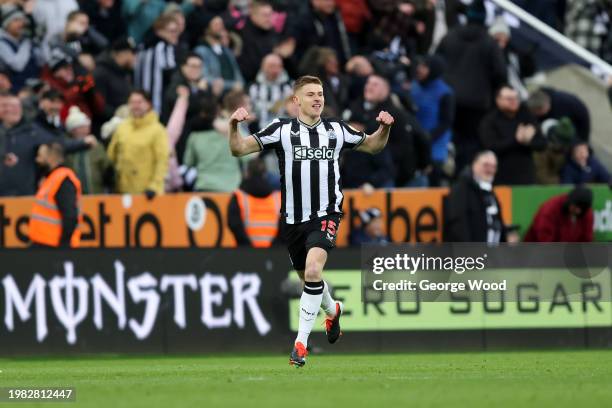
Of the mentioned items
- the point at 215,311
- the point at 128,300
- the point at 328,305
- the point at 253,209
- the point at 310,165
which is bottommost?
the point at 215,311

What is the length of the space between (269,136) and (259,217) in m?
5.07

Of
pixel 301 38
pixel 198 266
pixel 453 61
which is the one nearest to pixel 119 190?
pixel 198 266

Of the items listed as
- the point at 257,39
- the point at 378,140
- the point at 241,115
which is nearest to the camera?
the point at 241,115

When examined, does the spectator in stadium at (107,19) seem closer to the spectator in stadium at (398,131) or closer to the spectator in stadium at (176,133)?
the spectator in stadium at (176,133)

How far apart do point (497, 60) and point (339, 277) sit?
188 inches

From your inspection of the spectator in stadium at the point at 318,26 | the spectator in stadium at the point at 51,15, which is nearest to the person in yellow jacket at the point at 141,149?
the spectator in stadium at the point at 51,15

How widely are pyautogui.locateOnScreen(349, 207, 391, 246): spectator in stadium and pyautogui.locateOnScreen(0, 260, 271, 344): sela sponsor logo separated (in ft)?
6.58

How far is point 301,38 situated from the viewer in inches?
818

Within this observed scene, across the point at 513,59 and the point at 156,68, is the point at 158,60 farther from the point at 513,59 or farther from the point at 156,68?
the point at 513,59

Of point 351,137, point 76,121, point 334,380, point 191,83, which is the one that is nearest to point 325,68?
point 191,83

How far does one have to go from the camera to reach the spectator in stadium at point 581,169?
66.1 feet

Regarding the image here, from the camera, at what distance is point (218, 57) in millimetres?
19750

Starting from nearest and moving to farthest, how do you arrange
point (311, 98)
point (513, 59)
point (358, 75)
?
point (311, 98) < point (358, 75) < point (513, 59)

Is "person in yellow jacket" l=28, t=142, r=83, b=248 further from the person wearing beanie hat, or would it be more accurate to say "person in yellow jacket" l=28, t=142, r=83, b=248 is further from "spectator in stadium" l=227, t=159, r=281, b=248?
"spectator in stadium" l=227, t=159, r=281, b=248
